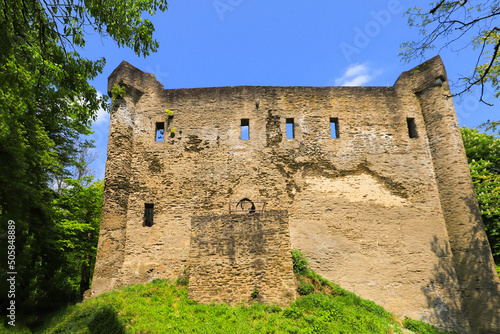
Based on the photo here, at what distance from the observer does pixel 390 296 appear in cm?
1323

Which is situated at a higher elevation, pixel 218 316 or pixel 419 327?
pixel 218 316

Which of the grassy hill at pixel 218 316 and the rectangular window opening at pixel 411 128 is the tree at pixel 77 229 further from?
the rectangular window opening at pixel 411 128

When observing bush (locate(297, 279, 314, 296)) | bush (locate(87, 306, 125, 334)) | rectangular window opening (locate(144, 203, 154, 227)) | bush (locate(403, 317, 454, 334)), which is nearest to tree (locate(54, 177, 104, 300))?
rectangular window opening (locate(144, 203, 154, 227))

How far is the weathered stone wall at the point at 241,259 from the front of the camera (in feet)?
36.8

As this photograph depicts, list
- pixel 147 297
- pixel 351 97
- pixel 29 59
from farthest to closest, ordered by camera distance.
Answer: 1. pixel 351 97
2. pixel 147 297
3. pixel 29 59

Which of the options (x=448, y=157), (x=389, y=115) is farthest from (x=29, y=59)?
(x=448, y=157)

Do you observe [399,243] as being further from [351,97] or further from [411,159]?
[351,97]

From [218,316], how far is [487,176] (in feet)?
44.7

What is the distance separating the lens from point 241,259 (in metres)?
11.6

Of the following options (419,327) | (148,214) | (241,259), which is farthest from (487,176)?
(148,214)

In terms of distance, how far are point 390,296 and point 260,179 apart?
6951mm

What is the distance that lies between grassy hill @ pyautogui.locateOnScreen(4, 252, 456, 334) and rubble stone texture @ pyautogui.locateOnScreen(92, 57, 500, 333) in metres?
0.77

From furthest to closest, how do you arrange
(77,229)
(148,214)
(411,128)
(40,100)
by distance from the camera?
(411,128) → (77,229) → (148,214) → (40,100)

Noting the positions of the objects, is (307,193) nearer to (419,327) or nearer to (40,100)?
(419,327)
